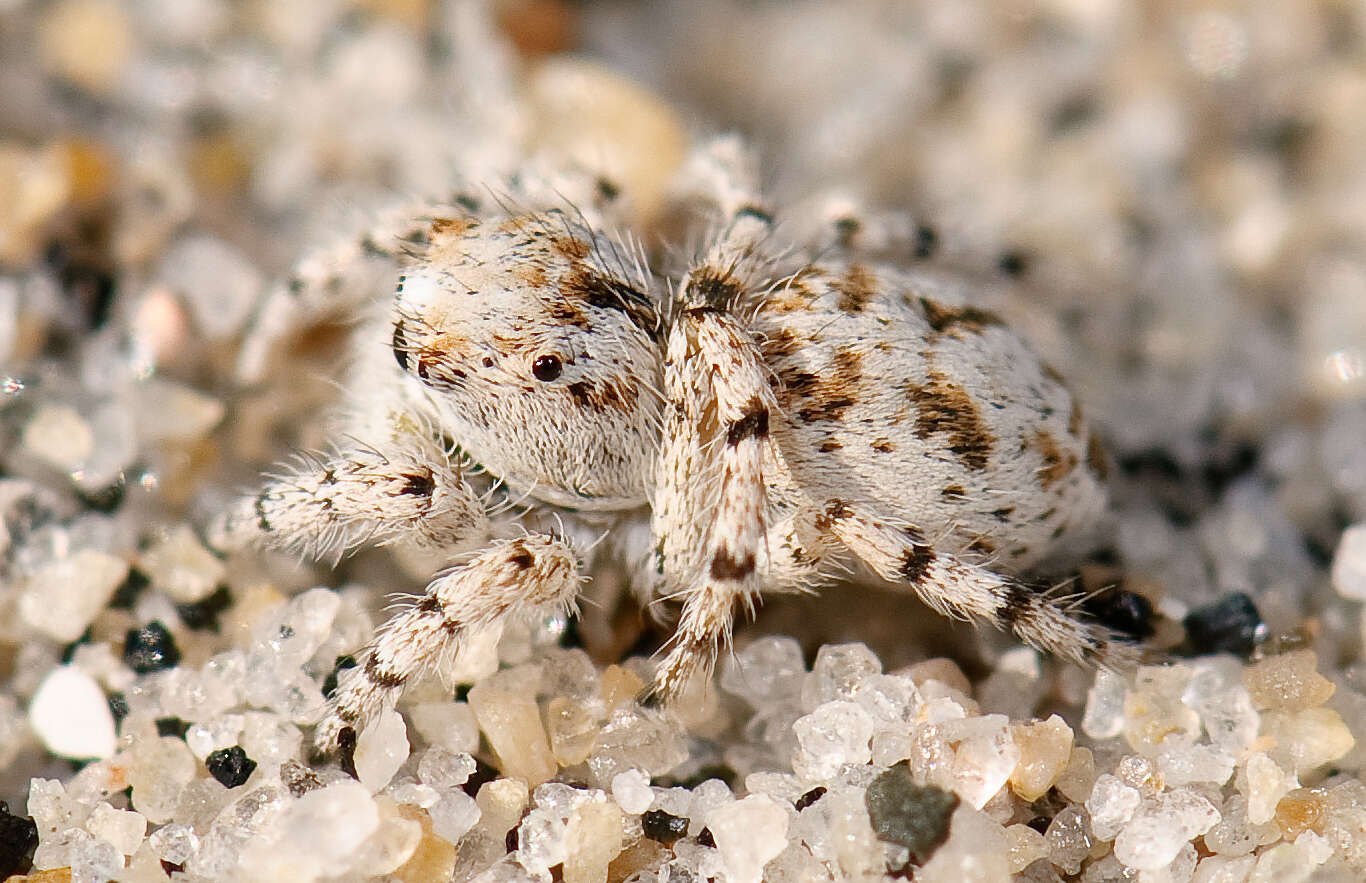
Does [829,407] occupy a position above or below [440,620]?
above

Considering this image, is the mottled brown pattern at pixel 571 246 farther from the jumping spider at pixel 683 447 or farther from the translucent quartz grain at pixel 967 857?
the translucent quartz grain at pixel 967 857

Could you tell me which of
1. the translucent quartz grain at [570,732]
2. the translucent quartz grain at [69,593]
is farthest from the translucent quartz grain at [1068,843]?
the translucent quartz grain at [69,593]

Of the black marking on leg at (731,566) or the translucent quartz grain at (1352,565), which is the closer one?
the black marking on leg at (731,566)

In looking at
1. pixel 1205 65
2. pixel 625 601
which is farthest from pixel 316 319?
pixel 1205 65

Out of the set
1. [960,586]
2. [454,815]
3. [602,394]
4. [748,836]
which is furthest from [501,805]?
[960,586]

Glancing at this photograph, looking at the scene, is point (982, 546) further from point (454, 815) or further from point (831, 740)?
point (454, 815)

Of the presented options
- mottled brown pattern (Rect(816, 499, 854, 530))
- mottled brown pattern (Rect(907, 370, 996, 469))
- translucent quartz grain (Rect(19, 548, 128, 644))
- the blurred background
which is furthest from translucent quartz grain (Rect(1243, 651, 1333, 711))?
translucent quartz grain (Rect(19, 548, 128, 644))
